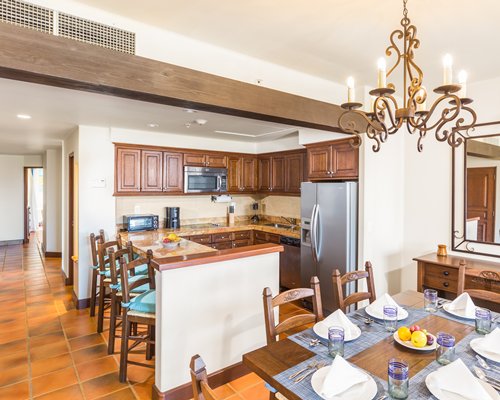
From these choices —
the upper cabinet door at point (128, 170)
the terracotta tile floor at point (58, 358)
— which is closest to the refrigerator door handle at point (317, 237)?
the terracotta tile floor at point (58, 358)

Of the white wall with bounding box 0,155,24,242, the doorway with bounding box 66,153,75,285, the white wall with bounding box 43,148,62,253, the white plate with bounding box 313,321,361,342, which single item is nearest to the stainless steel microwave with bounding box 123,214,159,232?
the doorway with bounding box 66,153,75,285

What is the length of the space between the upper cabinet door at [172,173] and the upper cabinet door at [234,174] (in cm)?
92

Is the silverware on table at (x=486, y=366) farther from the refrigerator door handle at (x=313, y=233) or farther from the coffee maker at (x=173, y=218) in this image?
the coffee maker at (x=173, y=218)

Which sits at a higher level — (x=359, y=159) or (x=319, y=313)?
(x=359, y=159)

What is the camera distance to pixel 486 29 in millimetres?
2197

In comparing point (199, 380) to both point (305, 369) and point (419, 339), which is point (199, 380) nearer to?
point (305, 369)

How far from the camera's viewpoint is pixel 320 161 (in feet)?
13.9

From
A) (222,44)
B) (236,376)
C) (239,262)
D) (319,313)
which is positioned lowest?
(236,376)

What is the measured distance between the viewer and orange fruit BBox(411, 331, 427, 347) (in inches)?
60.6

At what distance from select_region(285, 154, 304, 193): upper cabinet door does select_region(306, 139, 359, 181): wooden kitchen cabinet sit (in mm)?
657

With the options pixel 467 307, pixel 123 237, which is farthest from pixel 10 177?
pixel 467 307

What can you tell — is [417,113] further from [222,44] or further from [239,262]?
[239,262]

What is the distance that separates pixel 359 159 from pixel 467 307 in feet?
6.85

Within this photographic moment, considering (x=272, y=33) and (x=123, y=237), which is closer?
(x=272, y=33)
